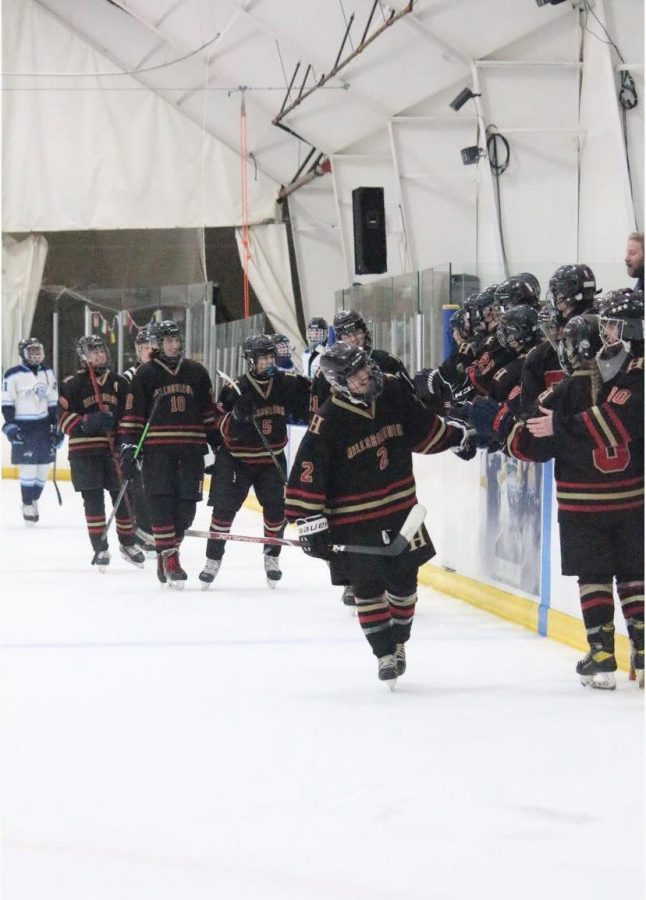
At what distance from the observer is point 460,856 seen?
2.76 m

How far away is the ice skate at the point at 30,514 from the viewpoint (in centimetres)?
1046

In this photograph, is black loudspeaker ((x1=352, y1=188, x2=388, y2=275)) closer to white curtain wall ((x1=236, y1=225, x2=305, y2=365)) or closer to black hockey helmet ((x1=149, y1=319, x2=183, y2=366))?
white curtain wall ((x1=236, y1=225, x2=305, y2=365))

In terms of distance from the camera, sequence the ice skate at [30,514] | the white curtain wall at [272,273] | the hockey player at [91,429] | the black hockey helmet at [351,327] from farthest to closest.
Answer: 1. the white curtain wall at [272,273]
2. the ice skate at [30,514]
3. the hockey player at [91,429]
4. the black hockey helmet at [351,327]

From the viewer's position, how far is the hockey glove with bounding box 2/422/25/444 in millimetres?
10602

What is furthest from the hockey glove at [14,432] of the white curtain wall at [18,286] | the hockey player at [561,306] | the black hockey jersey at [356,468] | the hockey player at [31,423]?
the black hockey jersey at [356,468]

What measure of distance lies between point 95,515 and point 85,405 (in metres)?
0.62

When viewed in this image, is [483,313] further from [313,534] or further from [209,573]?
[209,573]

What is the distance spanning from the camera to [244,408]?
6.92 metres

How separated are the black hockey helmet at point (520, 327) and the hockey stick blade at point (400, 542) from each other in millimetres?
1161

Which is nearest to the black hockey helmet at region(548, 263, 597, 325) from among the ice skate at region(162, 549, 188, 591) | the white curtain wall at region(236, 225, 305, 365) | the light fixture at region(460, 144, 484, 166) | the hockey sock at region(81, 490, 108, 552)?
the ice skate at region(162, 549, 188, 591)

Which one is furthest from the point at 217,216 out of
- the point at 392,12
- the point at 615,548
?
the point at 615,548

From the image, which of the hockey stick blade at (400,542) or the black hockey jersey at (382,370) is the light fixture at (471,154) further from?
the hockey stick blade at (400,542)

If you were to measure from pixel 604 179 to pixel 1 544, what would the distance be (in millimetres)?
5067

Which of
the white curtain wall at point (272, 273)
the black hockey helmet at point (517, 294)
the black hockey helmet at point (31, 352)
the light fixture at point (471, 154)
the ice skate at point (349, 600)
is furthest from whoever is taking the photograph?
the white curtain wall at point (272, 273)
